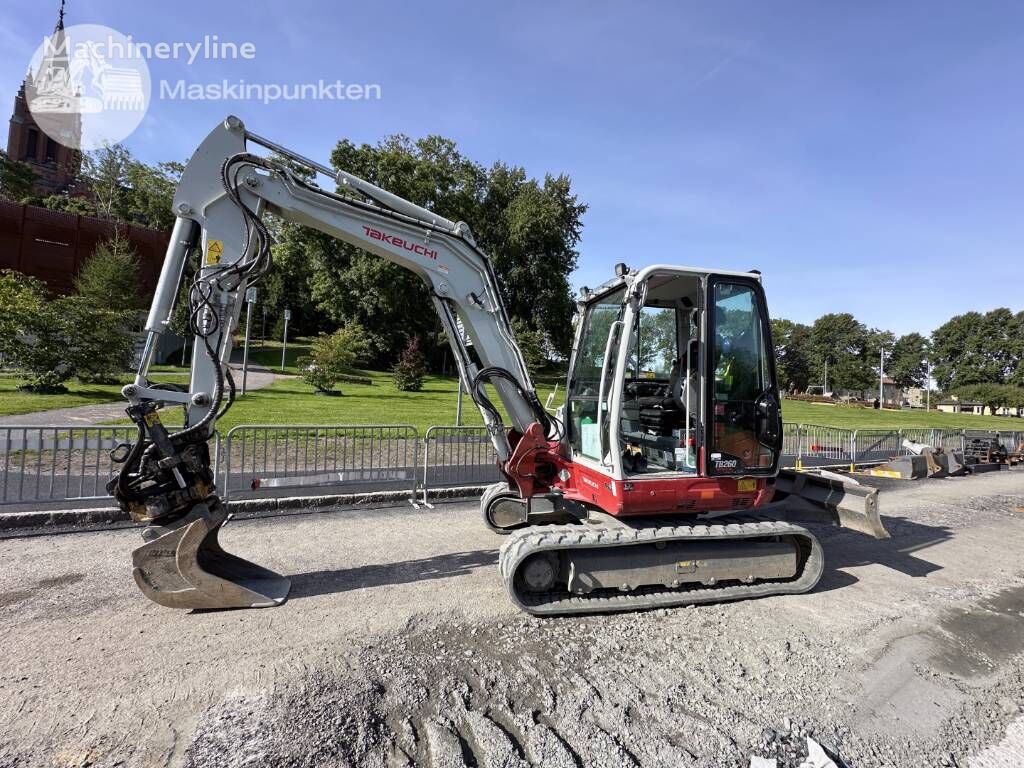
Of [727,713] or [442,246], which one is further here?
[442,246]

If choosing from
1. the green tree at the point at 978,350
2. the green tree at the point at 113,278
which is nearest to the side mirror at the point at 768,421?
the green tree at the point at 113,278

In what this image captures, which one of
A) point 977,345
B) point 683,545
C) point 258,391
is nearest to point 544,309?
point 258,391

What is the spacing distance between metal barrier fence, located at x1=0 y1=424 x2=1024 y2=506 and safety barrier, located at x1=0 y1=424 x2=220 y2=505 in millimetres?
13

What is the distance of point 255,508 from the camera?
7492mm

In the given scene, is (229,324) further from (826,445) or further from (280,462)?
(826,445)

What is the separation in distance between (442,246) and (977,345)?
102 meters

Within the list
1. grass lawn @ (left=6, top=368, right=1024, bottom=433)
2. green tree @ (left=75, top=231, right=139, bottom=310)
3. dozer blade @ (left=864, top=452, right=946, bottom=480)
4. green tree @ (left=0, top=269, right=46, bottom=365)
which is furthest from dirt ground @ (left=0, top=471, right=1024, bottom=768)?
green tree @ (left=75, top=231, right=139, bottom=310)

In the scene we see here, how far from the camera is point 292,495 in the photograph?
7.89 m

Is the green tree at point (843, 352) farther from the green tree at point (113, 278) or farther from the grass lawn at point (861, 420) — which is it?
the green tree at point (113, 278)

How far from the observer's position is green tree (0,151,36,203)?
54.6 metres

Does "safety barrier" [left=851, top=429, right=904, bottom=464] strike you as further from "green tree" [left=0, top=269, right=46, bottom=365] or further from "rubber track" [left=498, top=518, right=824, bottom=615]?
"green tree" [left=0, top=269, right=46, bottom=365]

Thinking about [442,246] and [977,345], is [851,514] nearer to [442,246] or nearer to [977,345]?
[442,246]

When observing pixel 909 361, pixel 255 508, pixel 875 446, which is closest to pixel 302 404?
pixel 255 508

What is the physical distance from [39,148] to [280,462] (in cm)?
10291
